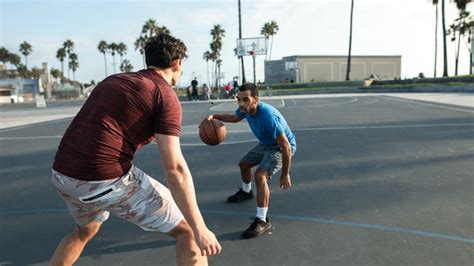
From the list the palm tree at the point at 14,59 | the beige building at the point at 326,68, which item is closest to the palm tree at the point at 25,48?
the palm tree at the point at 14,59

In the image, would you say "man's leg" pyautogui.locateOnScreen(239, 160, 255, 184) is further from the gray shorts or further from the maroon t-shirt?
the maroon t-shirt

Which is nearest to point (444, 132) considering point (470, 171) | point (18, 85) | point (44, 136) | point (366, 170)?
point (470, 171)

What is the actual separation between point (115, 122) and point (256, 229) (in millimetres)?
2137

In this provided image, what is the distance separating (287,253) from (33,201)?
12.3 feet

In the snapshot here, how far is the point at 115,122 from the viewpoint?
209cm

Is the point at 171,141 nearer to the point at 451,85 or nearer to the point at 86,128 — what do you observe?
the point at 86,128

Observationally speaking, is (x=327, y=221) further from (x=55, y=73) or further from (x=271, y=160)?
(x=55, y=73)

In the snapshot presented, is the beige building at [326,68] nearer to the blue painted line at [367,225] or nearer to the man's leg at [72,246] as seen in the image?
the blue painted line at [367,225]

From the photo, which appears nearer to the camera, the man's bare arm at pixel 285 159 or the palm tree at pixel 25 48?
the man's bare arm at pixel 285 159

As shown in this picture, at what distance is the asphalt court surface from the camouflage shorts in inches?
42.1

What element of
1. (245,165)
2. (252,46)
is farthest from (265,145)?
(252,46)

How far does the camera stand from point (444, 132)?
9.41 m

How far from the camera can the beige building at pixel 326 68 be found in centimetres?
7066

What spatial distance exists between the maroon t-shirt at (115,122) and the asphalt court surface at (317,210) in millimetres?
1450
